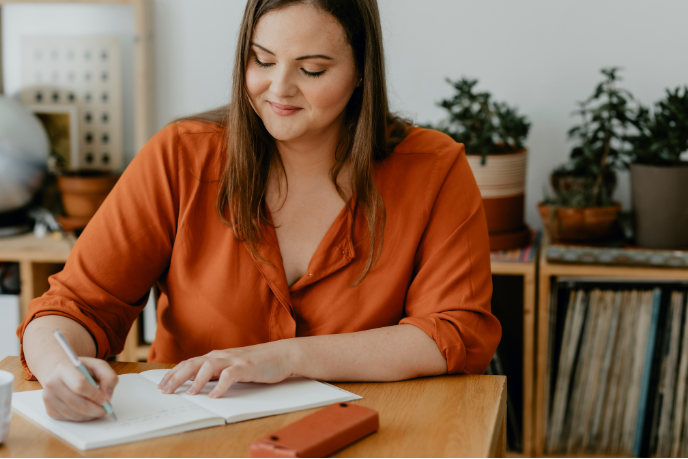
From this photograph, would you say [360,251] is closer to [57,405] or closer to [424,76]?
[57,405]

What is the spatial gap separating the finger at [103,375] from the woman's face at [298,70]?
1.65ft

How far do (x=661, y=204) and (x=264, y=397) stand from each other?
123 cm

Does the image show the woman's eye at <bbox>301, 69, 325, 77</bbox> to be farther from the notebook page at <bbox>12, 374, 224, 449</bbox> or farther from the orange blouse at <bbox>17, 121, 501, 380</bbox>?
the notebook page at <bbox>12, 374, 224, 449</bbox>

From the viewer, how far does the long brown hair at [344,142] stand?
122cm

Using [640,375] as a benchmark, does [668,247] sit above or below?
above

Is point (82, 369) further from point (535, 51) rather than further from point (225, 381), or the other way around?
point (535, 51)

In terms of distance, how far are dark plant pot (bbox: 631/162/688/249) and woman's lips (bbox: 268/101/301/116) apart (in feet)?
3.28

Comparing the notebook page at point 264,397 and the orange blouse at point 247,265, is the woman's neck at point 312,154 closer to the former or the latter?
the orange blouse at point 247,265

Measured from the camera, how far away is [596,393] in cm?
185

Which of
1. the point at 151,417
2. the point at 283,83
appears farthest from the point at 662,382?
the point at 151,417

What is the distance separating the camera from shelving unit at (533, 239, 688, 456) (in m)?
1.74

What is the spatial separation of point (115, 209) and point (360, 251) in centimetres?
44

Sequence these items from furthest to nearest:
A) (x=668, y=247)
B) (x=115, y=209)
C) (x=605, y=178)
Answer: (x=605, y=178), (x=668, y=247), (x=115, y=209)

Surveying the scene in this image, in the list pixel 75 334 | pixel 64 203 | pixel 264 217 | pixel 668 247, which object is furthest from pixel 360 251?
pixel 64 203
